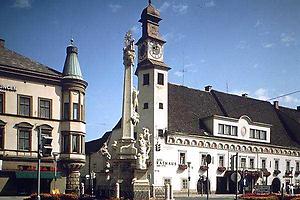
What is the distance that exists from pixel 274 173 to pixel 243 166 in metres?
8.07

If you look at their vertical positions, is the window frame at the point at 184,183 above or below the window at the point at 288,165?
below

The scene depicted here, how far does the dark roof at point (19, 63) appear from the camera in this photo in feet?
137

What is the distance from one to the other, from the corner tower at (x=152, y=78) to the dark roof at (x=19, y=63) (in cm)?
1508

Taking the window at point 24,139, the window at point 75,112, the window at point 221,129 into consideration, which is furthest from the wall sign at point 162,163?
the window at point 24,139

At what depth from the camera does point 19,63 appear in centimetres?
4294

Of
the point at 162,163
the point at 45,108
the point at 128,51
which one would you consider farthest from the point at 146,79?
the point at 128,51

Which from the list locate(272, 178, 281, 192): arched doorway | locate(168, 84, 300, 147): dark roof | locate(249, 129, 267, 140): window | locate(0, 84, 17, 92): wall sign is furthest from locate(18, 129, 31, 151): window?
locate(272, 178, 281, 192): arched doorway

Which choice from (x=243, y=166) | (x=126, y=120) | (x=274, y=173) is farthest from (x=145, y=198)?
(x=274, y=173)

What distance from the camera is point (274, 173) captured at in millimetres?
69000

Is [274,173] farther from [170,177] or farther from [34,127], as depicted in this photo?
[34,127]

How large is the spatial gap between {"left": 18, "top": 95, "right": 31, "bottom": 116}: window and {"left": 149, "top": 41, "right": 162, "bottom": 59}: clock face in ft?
67.1

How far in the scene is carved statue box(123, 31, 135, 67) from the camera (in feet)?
109

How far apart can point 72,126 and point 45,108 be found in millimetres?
3370

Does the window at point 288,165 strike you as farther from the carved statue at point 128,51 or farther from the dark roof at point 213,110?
the carved statue at point 128,51
